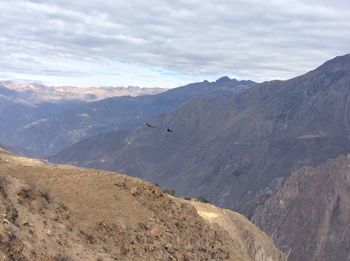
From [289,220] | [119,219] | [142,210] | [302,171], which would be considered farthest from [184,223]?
[302,171]

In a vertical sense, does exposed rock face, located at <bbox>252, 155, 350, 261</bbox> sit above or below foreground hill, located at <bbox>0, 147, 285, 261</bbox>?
below

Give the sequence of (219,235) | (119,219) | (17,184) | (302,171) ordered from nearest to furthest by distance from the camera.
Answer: (17,184), (119,219), (219,235), (302,171)

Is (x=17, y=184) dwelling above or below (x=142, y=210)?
above

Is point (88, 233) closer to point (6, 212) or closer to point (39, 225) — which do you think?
point (39, 225)

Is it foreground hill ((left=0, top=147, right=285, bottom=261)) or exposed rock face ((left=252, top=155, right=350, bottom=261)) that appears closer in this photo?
foreground hill ((left=0, top=147, right=285, bottom=261))

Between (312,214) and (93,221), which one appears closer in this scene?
(93,221)
